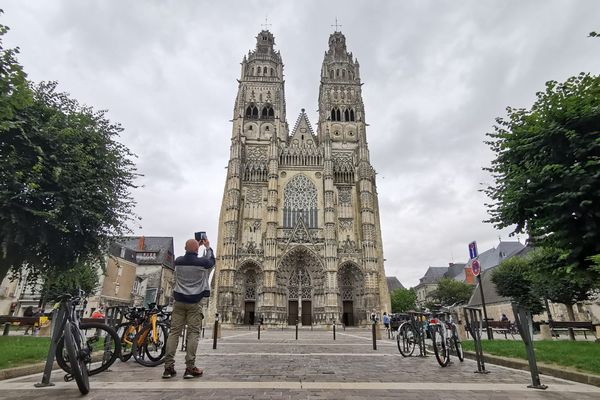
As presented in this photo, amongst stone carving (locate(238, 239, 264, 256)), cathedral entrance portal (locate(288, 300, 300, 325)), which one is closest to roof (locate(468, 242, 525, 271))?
cathedral entrance portal (locate(288, 300, 300, 325))

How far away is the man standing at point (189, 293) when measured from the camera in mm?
5152

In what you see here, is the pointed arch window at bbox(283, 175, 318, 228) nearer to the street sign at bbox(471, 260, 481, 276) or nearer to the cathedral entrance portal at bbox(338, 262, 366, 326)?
the cathedral entrance portal at bbox(338, 262, 366, 326)

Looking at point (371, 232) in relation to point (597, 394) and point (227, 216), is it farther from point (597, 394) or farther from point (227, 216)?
point (597, 394)

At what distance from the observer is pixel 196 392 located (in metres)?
4.03

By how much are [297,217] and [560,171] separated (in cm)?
3139

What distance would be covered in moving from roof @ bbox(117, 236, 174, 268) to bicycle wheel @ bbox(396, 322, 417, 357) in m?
41.3

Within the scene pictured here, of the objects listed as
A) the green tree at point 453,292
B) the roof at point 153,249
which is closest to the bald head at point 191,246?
the roof at point 153,249

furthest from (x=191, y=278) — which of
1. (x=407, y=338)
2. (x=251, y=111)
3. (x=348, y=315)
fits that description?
(x=251, y=111)

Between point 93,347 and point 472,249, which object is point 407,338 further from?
point 93,347

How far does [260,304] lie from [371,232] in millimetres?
14307

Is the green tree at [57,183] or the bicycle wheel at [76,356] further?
the green tree at [57,183]

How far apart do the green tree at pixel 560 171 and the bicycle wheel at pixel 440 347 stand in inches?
183

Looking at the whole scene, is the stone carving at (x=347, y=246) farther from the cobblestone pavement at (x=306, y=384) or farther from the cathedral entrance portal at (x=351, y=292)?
the cobblestone pavement at (x=306, y=384)

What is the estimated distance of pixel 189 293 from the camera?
17.4ft
